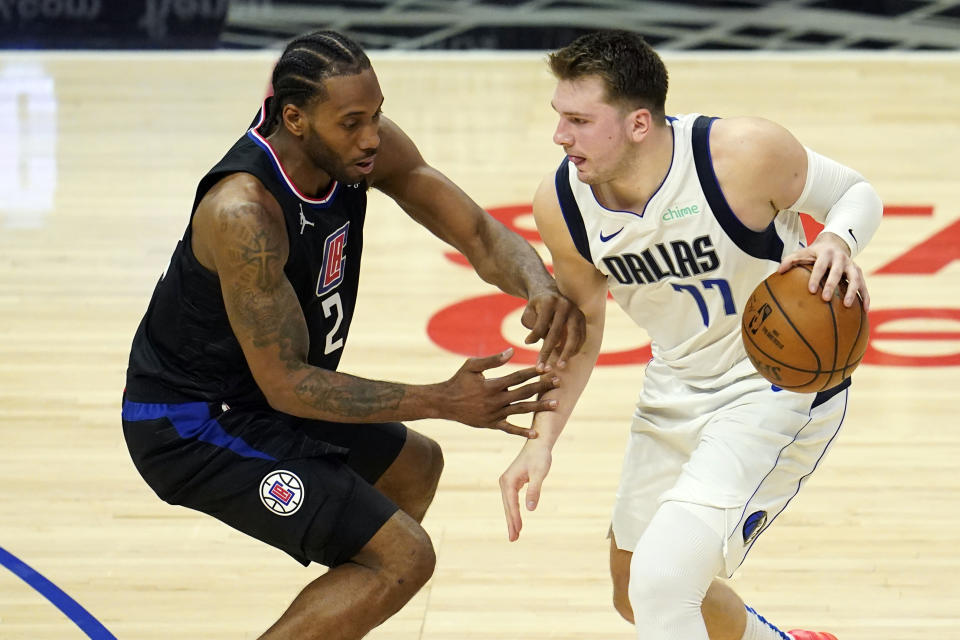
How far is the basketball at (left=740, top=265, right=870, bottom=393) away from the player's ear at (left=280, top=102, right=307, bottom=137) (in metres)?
1.23

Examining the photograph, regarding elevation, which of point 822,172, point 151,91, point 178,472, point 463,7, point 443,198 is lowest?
point 151,91

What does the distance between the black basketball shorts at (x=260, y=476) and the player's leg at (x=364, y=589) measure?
0.04 metres

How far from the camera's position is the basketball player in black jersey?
10.8ft

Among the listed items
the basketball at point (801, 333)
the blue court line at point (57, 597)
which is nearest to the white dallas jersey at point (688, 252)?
the basketball at point (801, 333)

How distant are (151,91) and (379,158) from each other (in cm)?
769

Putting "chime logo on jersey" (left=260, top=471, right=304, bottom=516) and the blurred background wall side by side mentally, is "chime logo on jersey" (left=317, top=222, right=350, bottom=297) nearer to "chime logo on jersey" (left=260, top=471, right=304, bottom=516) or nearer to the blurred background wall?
"chime logo on jersey" (left=260, top=471, right=304, bottom=516)

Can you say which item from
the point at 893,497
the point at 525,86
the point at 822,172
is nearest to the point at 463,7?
the point at 525,86

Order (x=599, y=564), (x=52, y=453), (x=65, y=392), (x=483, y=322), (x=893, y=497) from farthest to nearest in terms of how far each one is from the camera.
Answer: (x=483, y=322), (x=65, y=392), (x=52, y=453), (x=893, y=497), (x=599, y=564)

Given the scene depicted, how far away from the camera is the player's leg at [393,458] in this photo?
3826 mm

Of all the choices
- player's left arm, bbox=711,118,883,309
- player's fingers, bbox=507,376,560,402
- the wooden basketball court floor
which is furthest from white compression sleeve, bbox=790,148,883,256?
the wooden basketball court floor

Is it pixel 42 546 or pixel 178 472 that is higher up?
pixel 178 472

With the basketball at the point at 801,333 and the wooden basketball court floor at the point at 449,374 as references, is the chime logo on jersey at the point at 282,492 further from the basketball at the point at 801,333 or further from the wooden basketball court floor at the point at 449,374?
the basketball at the point at 801,333

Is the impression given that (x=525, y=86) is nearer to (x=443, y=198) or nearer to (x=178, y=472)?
(x=443, y=198)

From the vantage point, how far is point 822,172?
138 inches
